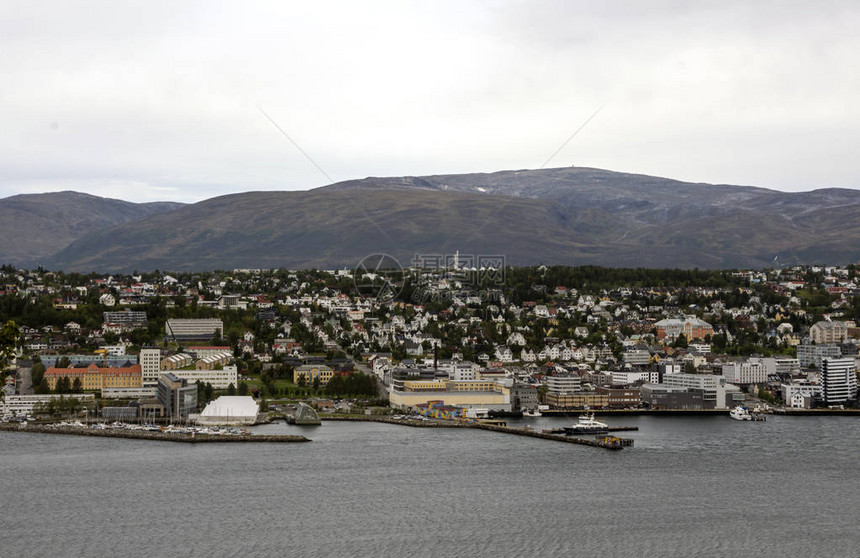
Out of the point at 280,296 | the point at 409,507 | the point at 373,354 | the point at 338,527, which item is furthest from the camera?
the point at 280,296

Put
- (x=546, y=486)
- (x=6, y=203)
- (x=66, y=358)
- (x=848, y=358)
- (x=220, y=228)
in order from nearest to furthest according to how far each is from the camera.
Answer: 1. (x=546, y=486)
2. (x=66, y=358)
3. (x=848, y=358)
4. (x=220, y=228)
5. (x=6, y=203)

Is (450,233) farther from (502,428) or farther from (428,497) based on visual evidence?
(428,497)

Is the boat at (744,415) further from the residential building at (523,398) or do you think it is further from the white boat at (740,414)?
the residential building at (523,398)

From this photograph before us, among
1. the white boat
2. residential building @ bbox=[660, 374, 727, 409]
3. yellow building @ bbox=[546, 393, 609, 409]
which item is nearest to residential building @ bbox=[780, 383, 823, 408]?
residential building @ bbox=[660, 374, 727, 409]

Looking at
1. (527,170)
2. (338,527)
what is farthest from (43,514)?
(527,170)

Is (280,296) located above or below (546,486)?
above

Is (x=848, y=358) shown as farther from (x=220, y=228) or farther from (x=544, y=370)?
(x=220, y=228)

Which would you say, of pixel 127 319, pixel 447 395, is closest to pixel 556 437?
pixel 447 395
